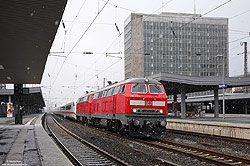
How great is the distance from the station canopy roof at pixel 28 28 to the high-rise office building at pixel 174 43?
78852 mm

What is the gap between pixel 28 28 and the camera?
10883 millimetres

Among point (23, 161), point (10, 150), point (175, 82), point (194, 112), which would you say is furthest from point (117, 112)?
point (194, 112)

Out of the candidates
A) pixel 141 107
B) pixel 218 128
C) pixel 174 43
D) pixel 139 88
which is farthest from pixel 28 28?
pixel 174 43

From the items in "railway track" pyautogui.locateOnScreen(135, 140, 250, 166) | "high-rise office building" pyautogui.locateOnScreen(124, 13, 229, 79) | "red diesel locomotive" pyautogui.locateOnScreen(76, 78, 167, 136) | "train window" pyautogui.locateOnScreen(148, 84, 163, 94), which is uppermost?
"high-rise office building" pyautogui.locateOnScreen(124, 13, 229, 79)

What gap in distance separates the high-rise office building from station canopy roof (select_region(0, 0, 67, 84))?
78.9 metres

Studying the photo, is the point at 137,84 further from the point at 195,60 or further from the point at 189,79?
the point at 195,60

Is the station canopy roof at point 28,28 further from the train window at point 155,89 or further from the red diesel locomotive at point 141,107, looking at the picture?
the train window at point 155,89

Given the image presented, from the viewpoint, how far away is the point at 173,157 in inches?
404

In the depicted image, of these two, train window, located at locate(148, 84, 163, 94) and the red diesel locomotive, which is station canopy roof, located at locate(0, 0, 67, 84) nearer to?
the red diesel locomotive

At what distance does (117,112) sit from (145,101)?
6.86ft

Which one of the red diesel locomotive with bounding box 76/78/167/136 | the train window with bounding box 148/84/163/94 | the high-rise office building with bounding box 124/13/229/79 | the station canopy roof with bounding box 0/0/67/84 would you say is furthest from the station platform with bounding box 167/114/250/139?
the high-rise office building with bounding box 124/13/229/79

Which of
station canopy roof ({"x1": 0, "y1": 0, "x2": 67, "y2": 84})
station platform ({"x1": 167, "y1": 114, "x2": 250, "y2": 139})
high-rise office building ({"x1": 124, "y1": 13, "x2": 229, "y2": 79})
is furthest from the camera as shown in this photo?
high-rise office building ({"x1": 124, "y1": 13, "x2": 229, "y2": 79})

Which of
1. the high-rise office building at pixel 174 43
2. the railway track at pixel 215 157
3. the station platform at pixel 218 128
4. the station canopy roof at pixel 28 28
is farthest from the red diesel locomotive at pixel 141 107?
the high-rise office building at pixel 174 43

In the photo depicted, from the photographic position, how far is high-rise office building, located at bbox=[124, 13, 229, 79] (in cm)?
9444
